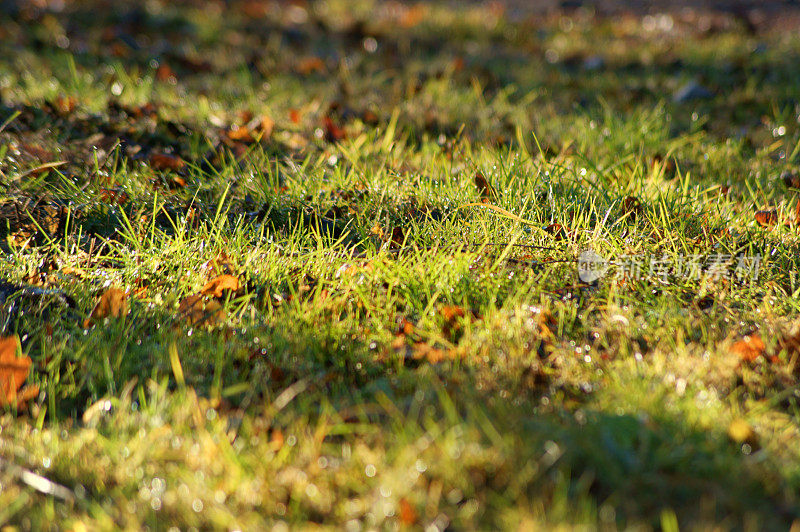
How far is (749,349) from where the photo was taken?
218cm

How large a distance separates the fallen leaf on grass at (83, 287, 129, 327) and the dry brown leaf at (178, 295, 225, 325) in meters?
0.20

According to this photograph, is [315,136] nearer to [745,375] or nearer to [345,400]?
[345,400]

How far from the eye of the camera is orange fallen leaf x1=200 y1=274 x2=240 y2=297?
99.7 inches

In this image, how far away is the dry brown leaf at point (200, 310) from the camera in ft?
7.88

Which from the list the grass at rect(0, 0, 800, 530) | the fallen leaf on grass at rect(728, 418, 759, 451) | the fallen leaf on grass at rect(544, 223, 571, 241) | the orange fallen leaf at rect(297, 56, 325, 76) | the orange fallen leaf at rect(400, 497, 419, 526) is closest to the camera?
the orange fallen leaf at rect(400, 497, 419, 526)

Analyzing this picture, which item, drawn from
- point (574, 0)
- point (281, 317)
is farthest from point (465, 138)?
point (574, 0)

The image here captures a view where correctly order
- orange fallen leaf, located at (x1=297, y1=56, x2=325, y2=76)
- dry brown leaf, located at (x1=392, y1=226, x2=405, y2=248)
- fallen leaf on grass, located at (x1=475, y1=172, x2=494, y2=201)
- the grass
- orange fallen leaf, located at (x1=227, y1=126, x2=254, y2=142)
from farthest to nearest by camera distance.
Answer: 1. orange fallen leaf, located at (x1=297, y1=56, x2=325, y2=76)
2. orange fallen leaf, located at (x1=227, y1=126, x2=254, y2=142)
3. fallen leaf on grass, located at (x1=475, y1=172, x2=494, y2=201)
4. dry brown leaf, located at (x1=392, y1=226, x2=405, y2=248)
5. the grass

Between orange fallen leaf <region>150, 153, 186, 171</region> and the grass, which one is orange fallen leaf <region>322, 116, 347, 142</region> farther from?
orange fallen leaf <region>150, 153, 186, 171</region>

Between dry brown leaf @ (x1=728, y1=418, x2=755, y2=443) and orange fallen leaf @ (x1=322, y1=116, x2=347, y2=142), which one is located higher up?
orange fallen leaf @ (x1=322, y1=116, x2=347, y2=142)

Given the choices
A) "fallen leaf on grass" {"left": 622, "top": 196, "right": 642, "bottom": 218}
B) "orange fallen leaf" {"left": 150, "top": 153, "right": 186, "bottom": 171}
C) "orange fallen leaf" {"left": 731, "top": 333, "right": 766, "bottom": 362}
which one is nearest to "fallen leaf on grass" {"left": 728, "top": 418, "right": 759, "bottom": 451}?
"orange fallen leaf" {"left": 731, "top": 333, "right": 766, "bottom": 362}

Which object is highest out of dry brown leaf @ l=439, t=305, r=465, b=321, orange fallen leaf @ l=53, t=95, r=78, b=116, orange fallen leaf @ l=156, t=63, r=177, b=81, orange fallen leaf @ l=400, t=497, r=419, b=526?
orange fallen leaf @ l=53, t=95, r=78, b=116

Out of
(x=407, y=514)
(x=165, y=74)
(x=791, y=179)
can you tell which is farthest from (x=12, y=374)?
(x=165, y=74)

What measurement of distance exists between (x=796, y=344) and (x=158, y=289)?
2297 millimetres

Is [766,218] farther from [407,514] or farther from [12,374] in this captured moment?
[12,374]
